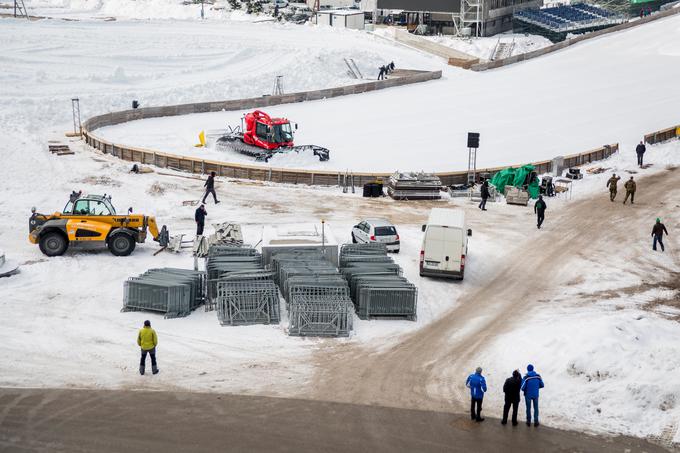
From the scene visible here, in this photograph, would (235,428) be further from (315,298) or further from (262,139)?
(262,139)

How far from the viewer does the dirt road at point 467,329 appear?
1977 cm

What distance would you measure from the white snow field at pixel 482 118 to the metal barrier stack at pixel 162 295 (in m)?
19.6

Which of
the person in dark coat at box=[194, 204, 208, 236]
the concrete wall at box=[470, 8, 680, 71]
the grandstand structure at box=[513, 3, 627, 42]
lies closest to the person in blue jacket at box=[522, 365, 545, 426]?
the person in dark coat at box=[194, 204, 208, 236]

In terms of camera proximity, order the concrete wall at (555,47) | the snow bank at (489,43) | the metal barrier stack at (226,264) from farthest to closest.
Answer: the snow bank at (489,43) < the concrete wall at (555,47) < the metal barrier stack at (226,264)

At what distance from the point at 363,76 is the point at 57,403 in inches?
2152

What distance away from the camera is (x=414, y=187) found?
37.8 metres

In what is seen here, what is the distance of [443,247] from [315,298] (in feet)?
17.1

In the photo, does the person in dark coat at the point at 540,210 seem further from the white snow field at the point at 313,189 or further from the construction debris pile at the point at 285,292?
the construction debris pile at the point at 285,292

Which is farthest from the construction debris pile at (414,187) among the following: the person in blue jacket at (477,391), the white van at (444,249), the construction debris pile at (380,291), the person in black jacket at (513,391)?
the person in black jacket at (513,391)

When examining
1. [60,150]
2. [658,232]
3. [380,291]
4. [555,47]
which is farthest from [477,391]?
[555,47]

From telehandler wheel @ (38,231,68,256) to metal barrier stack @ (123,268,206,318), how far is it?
4.65 metres

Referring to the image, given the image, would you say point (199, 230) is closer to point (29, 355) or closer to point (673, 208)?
point (29, 355)

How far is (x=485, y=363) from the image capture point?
70.2ft

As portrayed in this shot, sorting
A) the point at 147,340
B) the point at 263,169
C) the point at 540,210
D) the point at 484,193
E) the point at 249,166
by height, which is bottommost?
the point at 147,340
